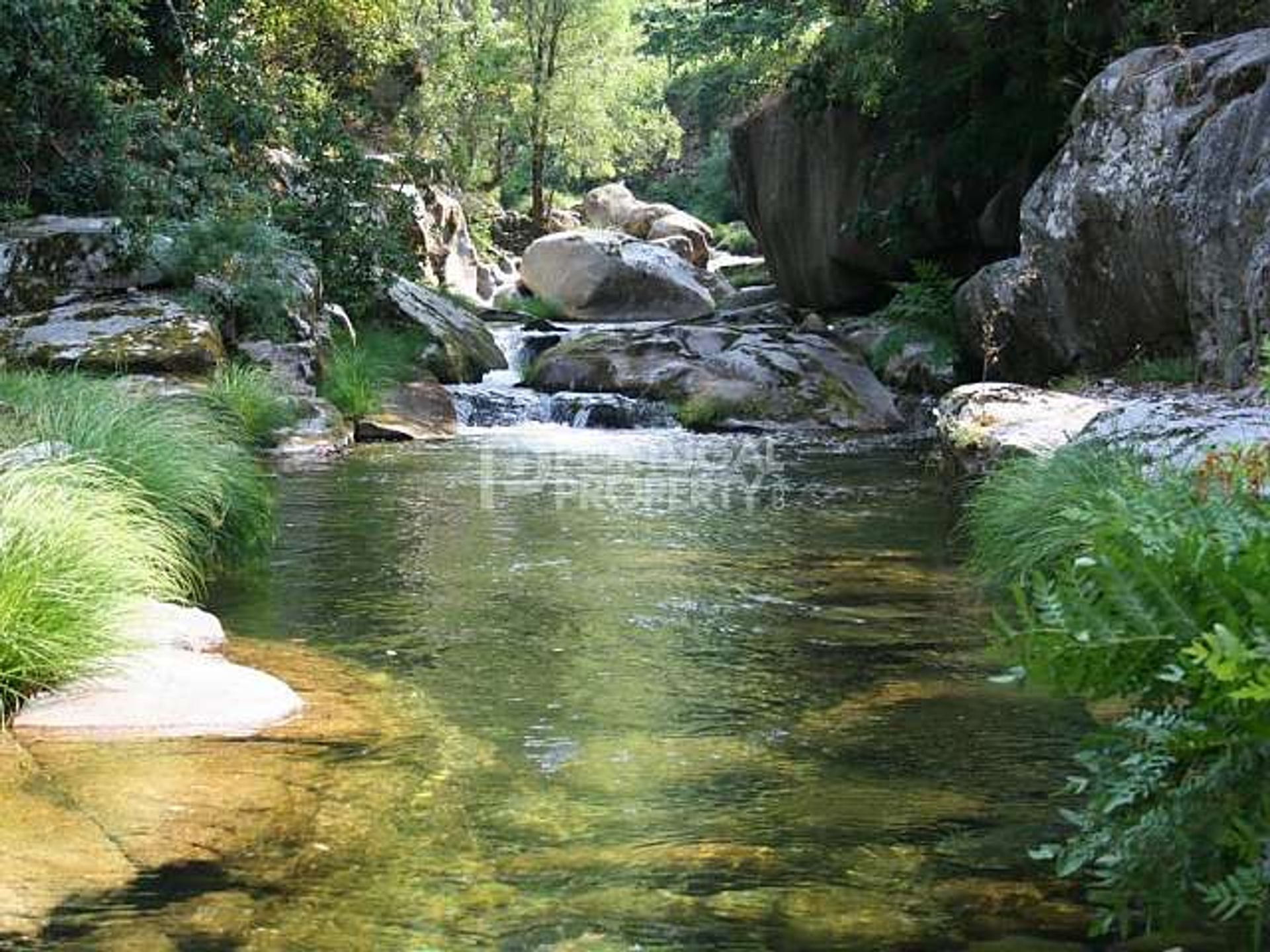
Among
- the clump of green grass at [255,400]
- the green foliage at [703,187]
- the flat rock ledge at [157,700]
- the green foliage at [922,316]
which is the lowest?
the flat rock ledge at [157,700]

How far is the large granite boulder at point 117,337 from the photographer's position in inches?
521

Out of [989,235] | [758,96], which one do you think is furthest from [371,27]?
[989,235]

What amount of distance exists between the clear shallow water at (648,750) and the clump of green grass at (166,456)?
338mm

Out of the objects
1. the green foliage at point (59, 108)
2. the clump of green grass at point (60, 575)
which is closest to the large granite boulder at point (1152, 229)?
the clump of green grass at point (60, 575)

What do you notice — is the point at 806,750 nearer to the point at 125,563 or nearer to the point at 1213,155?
the point at 125,563

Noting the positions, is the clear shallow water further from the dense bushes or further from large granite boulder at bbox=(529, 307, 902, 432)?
large granite boulder at bbox=(529, 307, 902, 432)

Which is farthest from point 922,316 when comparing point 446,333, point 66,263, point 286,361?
point 66,263

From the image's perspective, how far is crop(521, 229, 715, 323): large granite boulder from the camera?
26469mm

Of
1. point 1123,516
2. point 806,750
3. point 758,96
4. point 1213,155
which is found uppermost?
point 758,96

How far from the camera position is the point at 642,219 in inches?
1487

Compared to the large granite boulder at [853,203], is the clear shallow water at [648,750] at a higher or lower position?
lower

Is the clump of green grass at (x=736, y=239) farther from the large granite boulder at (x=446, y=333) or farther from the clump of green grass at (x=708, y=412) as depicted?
the clump of green grass at (x=708, y=412)

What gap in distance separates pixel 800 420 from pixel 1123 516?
46.3 ft

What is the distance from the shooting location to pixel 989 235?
1956cm
